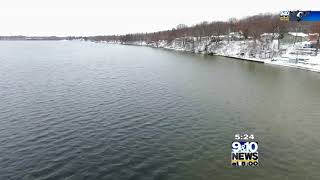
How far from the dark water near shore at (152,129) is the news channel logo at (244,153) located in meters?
0.87

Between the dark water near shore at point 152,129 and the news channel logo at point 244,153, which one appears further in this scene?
the dark water near shore at point 152,129

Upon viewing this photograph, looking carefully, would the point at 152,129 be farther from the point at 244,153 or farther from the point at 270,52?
the point at 270,52

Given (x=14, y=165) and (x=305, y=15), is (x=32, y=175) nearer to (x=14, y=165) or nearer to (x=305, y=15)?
(x=14, y=165)

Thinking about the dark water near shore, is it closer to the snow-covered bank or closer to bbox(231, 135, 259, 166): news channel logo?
bbox(231, 135, 259, 166): news channel logo

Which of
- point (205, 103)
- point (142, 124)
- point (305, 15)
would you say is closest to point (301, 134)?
point (205, 103)

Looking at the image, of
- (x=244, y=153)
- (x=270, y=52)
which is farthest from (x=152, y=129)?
(x=270, y=52)

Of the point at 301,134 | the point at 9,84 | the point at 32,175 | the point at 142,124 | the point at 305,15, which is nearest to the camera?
the point at 32,175

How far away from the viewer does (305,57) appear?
115250mm

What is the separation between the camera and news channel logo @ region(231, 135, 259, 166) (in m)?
23.0

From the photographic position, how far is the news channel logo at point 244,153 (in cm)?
2295

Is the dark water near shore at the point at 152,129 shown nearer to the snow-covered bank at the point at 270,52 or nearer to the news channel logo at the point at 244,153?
the news channel logo at the point at 244,153

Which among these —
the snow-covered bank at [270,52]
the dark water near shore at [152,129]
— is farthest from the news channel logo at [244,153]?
the snow-covered bank at [270,52]

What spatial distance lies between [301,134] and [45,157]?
3299cm

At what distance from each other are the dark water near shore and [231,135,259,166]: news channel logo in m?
0.87
